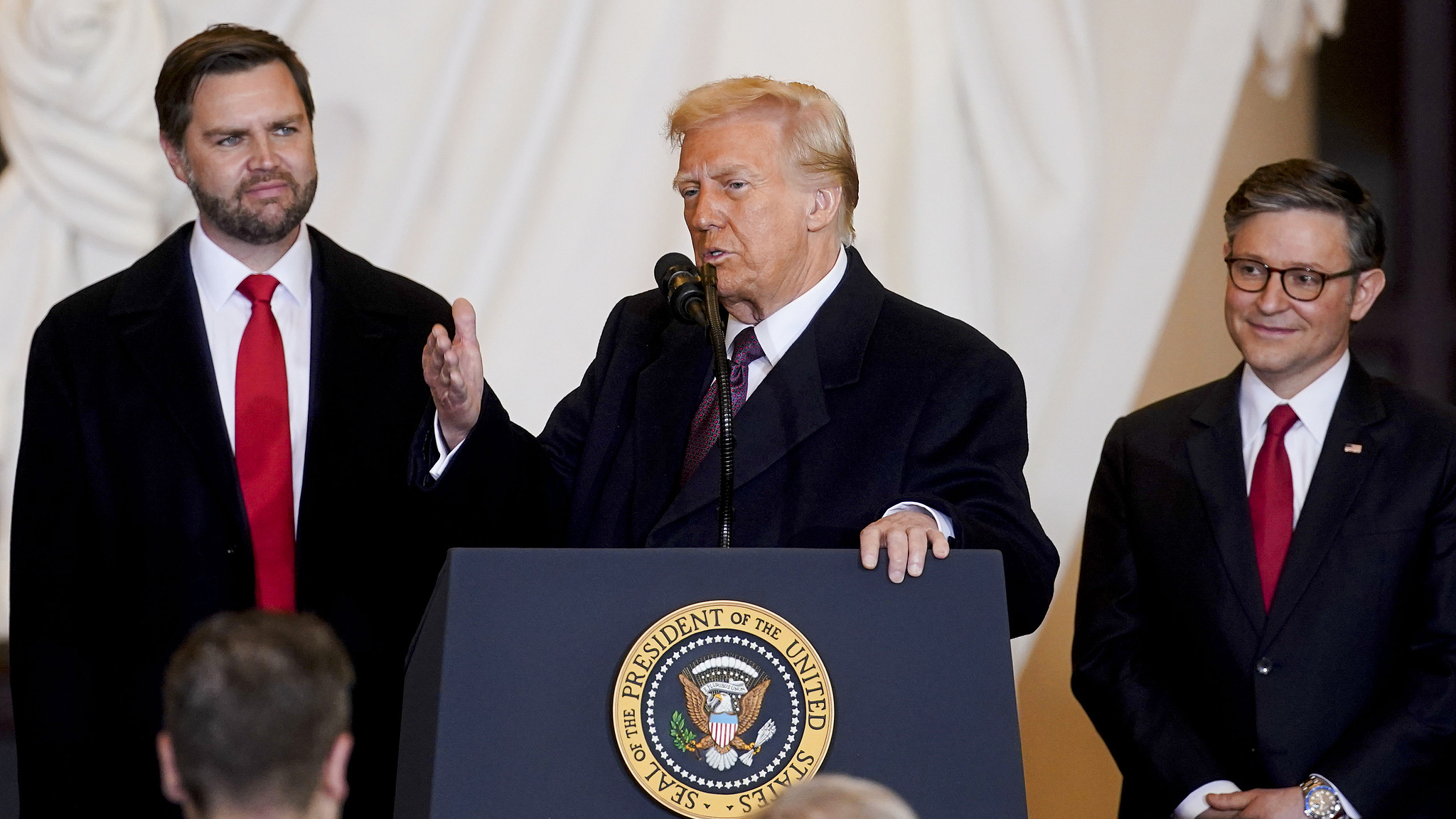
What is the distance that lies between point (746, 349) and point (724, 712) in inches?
31.2

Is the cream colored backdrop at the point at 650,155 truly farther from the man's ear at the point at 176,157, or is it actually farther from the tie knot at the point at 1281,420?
the tie knot at the point at 1281,420

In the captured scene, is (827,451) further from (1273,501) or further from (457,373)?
(1273,501)

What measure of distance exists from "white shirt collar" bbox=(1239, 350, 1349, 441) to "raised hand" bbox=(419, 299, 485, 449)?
156 cm

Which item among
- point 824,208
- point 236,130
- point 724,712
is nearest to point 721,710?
point 724,712

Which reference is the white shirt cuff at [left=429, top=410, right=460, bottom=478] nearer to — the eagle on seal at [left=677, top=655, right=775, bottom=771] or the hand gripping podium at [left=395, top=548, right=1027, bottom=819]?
the hand gripping podium at [left=395, top=548, right=1027, bottom=819]

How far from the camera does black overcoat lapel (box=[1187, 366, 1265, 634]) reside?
2.93 meters

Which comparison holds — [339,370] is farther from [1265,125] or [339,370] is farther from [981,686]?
[1265,125]

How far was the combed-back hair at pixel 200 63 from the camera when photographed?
2939mm

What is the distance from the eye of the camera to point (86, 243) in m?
3.91

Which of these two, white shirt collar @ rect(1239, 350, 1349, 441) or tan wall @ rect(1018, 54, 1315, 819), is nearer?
white shirt collar @ rect(1239, 350, 1349, 441)

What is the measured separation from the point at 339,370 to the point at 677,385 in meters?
0.73

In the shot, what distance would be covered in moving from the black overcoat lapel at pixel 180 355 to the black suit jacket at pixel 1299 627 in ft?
5.17

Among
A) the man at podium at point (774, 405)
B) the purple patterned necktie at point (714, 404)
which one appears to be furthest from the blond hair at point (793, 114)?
the purple patterned necktie at point (714, 404)

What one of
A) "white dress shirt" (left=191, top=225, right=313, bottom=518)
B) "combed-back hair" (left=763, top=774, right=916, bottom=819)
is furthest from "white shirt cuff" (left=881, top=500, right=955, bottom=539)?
"white dress shirt" (left=191, top=225, right=313, bottom=518)
